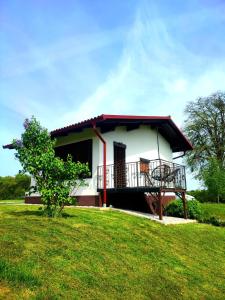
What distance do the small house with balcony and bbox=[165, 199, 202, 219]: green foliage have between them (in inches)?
21.2

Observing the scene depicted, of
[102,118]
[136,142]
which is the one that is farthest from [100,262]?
[136,142]

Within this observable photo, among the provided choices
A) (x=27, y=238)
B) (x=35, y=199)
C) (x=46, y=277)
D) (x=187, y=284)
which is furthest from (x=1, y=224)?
(x=35, y=199)

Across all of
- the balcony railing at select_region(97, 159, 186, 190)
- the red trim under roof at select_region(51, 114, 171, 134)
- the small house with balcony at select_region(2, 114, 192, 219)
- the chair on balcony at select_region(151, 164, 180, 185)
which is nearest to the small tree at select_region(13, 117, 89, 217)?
the red trim under roof at select_region(51, 114, 171, 134)

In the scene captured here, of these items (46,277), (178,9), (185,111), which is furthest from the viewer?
(185,111)

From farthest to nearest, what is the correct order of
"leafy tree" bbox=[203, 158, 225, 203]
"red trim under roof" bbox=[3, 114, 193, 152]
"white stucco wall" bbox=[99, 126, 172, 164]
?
"leafy tree" bbox=[203, 158, 225, 203], "white stucco wall" bbox=[99, 126, 172, 164], "red trim under roof" bbox=[3, 114, 193, 152]

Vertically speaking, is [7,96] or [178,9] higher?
[178,9]

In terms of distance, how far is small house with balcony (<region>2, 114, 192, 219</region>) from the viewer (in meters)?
14.1

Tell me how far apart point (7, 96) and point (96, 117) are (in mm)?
3619

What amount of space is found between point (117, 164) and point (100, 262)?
9.19 metres

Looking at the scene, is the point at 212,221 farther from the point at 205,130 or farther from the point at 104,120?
the point at 205,130

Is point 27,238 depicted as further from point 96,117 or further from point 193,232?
point 96,117

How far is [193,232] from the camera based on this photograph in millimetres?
11156

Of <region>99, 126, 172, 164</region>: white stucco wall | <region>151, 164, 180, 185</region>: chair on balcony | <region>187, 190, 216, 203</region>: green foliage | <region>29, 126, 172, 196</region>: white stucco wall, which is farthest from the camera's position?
<region>187, 190, 216, 203</region>: green foliage

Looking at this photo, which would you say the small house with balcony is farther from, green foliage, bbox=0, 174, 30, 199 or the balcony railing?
green foliage, bbox=0, 174, 30, 199
